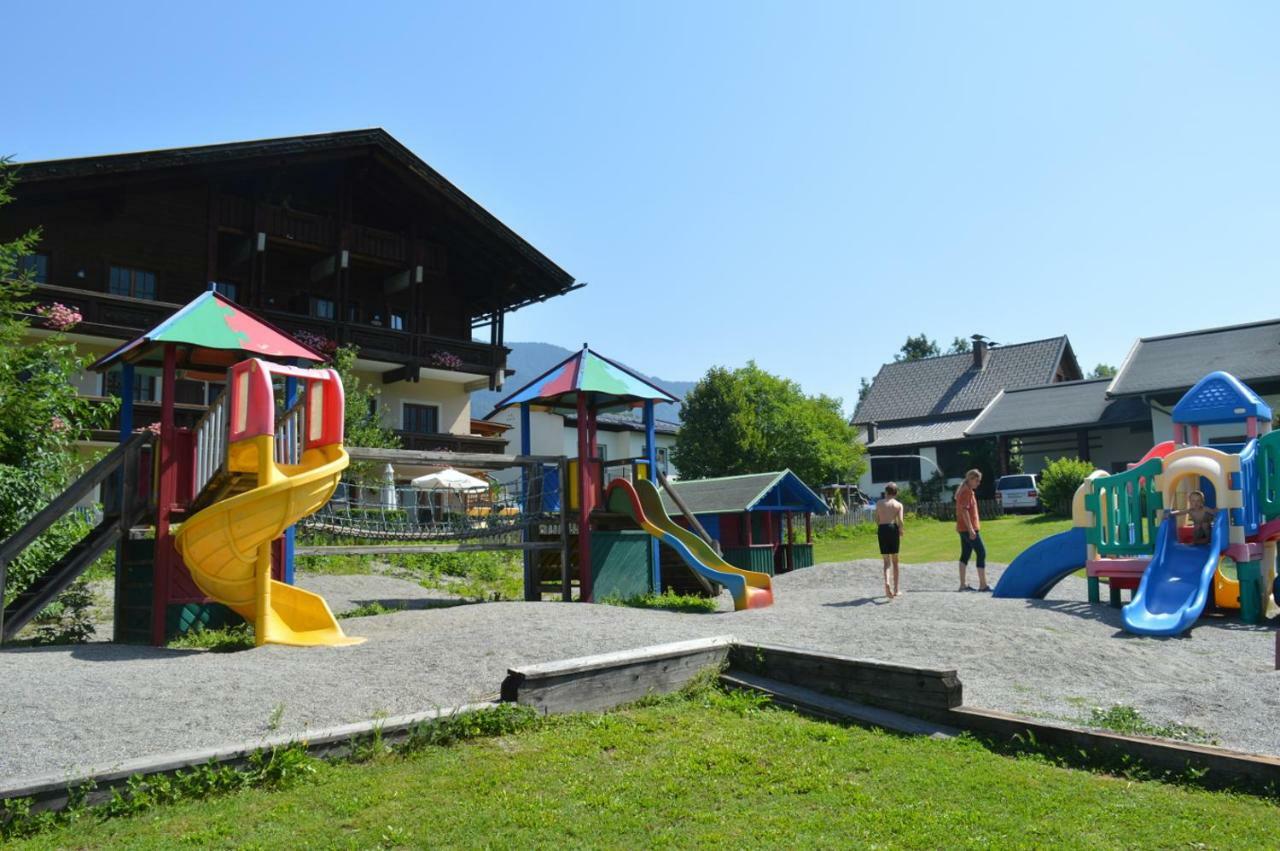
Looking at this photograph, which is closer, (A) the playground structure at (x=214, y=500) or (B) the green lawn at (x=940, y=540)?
(A) the playground structure at (x=214, y=500)

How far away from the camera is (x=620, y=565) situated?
13391 millimetres

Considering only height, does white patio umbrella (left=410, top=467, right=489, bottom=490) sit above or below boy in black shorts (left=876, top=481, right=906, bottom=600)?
above

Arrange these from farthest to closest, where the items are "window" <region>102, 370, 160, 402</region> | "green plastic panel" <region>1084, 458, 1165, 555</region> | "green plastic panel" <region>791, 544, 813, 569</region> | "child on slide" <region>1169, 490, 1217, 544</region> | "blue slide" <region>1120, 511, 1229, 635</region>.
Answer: "window" <region>102, 370, 160, 402</region> < "green plastic panel" <region>791, 544, 813, 569</region> < "green plastic panel" <region>1084, 458, 1165, 555</region> < "child on slide" <region>1169, 490, 1217, 544</region> < "blue slide" <region>1120, 511, 1229, 635</region>

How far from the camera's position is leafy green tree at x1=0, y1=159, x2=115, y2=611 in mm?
10445

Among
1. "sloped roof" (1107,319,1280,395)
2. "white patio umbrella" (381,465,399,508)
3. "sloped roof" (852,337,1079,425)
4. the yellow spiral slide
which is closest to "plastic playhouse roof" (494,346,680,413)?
"white patio umbrella" (381,465,399,508)

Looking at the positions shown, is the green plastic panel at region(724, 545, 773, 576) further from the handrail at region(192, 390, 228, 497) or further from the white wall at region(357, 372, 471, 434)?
the handrail at region(192, 390, 228, 497)

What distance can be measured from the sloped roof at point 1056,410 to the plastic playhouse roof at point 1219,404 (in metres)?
22.2

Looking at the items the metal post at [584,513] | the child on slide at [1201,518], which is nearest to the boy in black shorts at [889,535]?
the child on slide at [1201,518]

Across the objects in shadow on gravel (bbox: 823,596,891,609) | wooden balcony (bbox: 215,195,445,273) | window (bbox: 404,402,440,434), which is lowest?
shadow on gravel (bbox: 823,596,891,609)

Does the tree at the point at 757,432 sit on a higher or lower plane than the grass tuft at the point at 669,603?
higher

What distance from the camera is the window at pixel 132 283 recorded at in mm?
24484

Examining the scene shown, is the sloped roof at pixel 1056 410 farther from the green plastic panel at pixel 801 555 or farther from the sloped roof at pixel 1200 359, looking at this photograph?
the green plastic panel at pixel 801 555

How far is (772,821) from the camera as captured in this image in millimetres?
4305

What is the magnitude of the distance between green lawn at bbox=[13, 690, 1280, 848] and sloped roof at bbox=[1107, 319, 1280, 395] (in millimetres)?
31694
